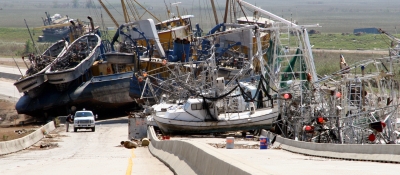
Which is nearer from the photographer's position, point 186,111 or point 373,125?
point 373,125

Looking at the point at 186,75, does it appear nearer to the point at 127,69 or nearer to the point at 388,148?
the point at 127,69

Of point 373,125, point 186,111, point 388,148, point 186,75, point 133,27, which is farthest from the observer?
point 133,27

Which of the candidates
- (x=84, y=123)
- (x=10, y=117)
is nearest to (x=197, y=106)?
(x=84, y=123)

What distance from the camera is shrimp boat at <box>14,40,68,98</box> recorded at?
55562 millimetres

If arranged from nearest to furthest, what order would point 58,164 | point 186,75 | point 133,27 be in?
point 58,164
point 186,75
point 133,27

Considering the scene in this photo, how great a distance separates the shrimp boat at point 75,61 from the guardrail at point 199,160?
31.8m

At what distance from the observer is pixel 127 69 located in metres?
62.2

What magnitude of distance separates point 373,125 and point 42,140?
19227mm

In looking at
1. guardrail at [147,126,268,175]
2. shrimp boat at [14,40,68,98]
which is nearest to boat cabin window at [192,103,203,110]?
guardrail at [147,126,268,175]

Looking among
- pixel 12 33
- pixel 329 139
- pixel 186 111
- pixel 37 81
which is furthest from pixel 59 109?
pixel 12 33

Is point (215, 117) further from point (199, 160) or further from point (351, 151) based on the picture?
point (199, 160)

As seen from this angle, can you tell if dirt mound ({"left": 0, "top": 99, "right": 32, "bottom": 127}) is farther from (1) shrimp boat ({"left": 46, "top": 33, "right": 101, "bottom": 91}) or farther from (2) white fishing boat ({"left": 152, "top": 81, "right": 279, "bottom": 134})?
(2) white fishing boat ({"left": 152, "top": 81, "right": 279, "bottom": 134})

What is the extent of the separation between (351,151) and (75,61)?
135 ft

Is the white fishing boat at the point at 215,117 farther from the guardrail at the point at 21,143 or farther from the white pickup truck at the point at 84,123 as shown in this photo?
the white pickup truck at the point at 84,123
